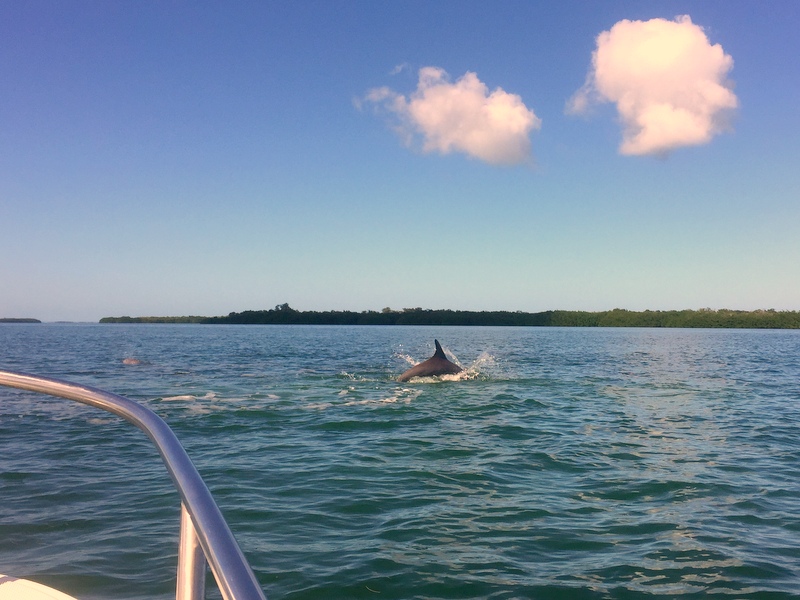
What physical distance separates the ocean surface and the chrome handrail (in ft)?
13.5

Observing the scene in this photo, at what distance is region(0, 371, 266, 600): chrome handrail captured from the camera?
1.62 metres

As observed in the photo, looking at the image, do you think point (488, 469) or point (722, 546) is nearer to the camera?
point (722, 546)

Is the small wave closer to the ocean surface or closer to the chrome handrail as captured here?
the ocean surface

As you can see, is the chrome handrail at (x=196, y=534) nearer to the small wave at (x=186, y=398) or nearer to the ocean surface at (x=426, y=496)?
the ocean surface at (x=426, y=496)

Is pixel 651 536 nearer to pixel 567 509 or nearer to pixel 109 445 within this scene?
pixel 567 509

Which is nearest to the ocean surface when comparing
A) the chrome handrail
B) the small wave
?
the small wave

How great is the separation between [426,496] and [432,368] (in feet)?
54.7

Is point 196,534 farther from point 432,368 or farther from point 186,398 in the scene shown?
point 432,368

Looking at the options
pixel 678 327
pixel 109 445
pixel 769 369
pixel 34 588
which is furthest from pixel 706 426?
pixel 678 327

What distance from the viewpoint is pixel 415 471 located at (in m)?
10.7

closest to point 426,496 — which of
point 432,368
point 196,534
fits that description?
point 196,534

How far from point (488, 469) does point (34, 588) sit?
826 cm

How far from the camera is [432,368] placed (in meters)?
25.8

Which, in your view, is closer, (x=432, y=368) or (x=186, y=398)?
(x=186, y=398)
